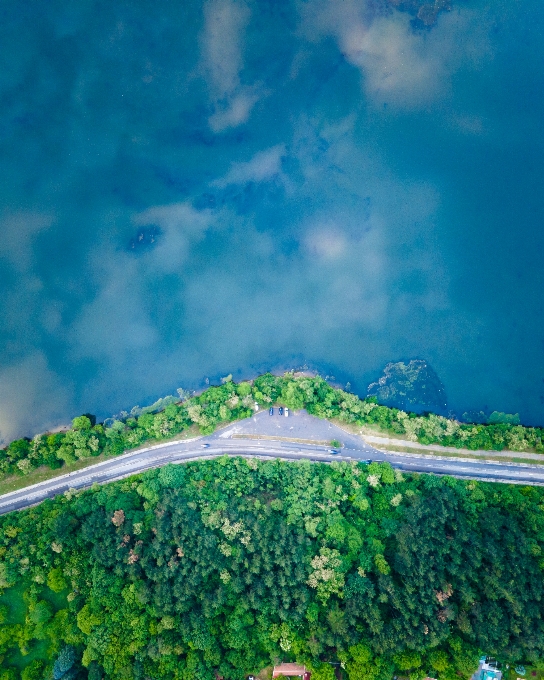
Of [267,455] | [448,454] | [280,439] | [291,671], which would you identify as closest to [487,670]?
[291,671]

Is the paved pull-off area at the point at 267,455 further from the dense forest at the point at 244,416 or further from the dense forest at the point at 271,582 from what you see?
the dense forest at the point at 271,582

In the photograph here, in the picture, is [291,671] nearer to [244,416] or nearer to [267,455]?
[267,455]

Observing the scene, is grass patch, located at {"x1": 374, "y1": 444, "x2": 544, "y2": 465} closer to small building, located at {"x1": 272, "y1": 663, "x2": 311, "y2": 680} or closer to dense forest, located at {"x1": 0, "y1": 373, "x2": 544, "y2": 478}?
dense forest, located at {"x1": 0, "y1": 373, "x2": 544, "y2": 478}

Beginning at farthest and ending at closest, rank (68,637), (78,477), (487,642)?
(78,477), (68,637), (487,642)

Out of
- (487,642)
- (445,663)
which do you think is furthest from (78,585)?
(487,642)

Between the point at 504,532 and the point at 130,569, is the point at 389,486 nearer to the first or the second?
the point at 504,532

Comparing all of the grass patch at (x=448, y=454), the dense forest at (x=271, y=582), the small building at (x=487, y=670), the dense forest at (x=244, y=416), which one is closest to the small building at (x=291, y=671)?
the dense forest at (x=271, y=582)

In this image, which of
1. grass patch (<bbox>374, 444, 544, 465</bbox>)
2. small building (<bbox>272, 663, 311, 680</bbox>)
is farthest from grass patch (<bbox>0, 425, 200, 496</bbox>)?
small building (<bbox>272, 663, 311, 680</bbox>)
